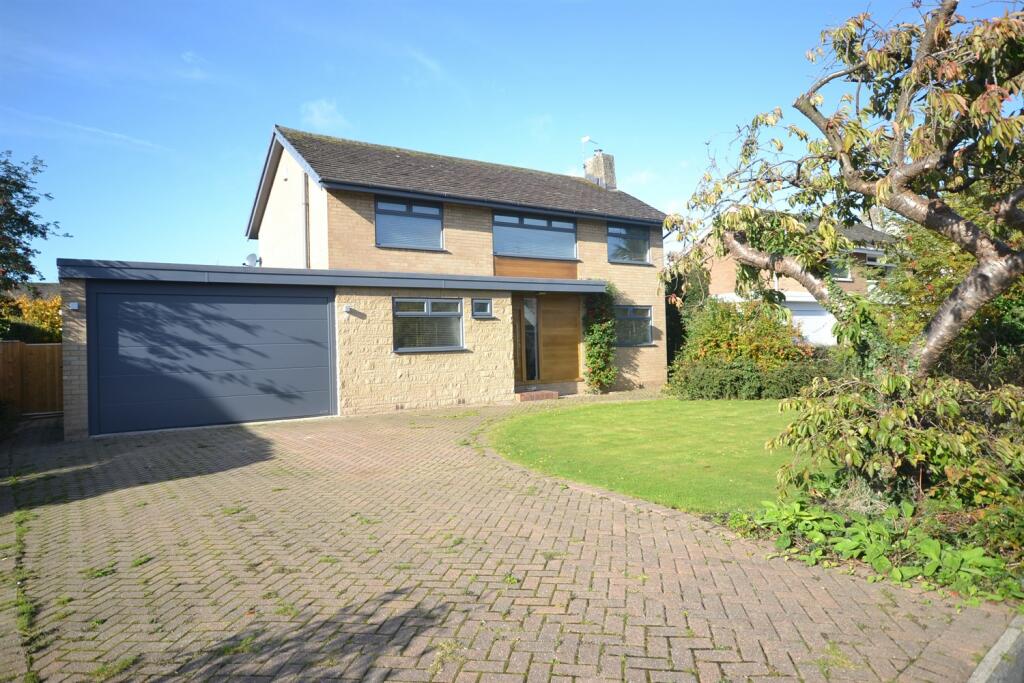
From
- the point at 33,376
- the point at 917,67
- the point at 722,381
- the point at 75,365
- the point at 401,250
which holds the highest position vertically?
the point at 401,250

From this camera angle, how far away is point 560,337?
18000mm

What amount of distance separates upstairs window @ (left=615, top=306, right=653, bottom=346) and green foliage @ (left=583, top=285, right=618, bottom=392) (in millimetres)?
970

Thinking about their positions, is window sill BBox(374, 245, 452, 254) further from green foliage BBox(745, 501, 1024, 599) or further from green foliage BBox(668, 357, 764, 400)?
green foliage BBox(745, 501, 1024, 599)

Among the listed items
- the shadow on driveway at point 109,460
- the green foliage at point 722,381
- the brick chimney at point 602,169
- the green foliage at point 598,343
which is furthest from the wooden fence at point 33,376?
the brick chimney at point 602,169

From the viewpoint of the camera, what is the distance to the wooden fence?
15156mm

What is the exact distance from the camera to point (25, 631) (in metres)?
3.73

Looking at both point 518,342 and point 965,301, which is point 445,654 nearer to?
point 965,301

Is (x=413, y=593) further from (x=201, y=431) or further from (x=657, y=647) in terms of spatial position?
(x=201, y=431)

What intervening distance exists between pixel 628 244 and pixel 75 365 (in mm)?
14794

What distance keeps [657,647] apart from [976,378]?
716 centimetres

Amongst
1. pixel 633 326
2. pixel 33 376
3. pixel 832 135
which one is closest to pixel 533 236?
pixel 633 326

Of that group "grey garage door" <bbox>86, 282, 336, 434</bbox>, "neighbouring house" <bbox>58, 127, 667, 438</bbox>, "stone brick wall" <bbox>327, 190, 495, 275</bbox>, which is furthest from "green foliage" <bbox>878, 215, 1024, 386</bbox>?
"grey garage door" <bbox>86, 282, 336, 434</bbox>

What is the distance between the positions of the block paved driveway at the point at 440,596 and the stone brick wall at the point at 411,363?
6.77 meters

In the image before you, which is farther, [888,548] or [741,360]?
[741,360]
